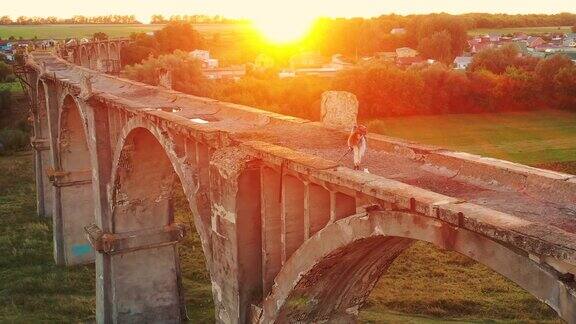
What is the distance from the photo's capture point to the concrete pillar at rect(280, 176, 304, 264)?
11.4 metres

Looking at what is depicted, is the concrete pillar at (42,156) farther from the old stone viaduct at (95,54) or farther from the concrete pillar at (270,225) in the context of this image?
the concrete pillar at (270,225)

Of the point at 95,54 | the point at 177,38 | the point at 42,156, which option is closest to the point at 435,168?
the point at 42,156

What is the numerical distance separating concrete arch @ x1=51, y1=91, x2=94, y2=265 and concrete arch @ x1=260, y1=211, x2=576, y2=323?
60.6ft

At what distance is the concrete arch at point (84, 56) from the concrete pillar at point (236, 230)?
4332 centimetres

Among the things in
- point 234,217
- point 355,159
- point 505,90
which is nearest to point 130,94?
point 234,217

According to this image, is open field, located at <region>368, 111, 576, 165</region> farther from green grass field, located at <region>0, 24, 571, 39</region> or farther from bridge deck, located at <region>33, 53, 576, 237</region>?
green grass field, located at <region>0, 24, 571, 39</region>

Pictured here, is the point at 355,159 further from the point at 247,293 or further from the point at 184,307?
the point at 184,307

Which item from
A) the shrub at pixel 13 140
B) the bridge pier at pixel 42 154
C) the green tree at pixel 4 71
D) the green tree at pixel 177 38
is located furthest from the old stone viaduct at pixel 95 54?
the green tree at pixel 177 38

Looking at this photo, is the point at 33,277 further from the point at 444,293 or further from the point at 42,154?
the point at 444,293

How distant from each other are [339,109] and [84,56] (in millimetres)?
44875

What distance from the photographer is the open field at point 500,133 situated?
5100 cm

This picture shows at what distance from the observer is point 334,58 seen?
311 ft

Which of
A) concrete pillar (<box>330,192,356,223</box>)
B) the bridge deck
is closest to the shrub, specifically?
the bridge deck

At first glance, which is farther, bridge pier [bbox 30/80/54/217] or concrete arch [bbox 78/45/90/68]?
concrete arch [bbox 78/45/90/68]
